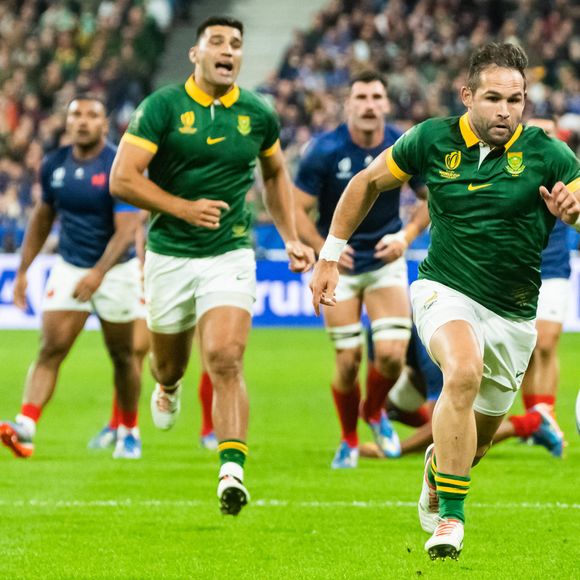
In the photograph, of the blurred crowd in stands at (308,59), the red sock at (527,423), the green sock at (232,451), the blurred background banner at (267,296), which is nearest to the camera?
the green sock at (232,451)

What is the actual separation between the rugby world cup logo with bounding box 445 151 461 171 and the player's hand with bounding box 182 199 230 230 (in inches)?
62.3

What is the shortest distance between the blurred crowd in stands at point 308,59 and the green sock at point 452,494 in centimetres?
1821

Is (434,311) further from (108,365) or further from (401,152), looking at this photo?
(108,365)

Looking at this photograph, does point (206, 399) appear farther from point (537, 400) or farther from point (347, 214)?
point (347, 214)

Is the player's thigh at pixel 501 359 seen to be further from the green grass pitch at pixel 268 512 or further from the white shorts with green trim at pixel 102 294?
the white shorts with green trim at pixel 102 294

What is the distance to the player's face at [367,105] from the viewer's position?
9805 millimetres

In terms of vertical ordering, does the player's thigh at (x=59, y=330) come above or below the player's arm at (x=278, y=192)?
below

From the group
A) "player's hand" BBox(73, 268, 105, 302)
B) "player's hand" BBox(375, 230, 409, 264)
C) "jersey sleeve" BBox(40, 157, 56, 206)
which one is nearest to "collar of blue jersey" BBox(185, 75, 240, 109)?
"player's hand" BBox(375, 230, 409, 264)

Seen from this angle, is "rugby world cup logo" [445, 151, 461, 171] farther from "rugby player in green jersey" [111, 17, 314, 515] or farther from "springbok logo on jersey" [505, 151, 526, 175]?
"rugby player in green jersey" [111, 17, 314, 515]

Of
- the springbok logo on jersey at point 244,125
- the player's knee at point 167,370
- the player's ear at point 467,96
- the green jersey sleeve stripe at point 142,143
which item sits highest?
the player's ear at point 467,96

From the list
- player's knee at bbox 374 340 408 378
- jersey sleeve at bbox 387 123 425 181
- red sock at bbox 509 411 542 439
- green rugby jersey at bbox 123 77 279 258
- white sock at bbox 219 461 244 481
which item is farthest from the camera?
red sock at bbox 509 411 542 439

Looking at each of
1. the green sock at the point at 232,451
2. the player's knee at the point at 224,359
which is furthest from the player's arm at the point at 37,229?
the green sock at the point at 232,451

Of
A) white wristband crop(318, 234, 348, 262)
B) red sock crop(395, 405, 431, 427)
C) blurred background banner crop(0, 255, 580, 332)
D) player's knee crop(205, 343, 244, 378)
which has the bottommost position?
blurred background banner crop(0, 255, 580, 332)

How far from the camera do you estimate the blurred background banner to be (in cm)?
1972
